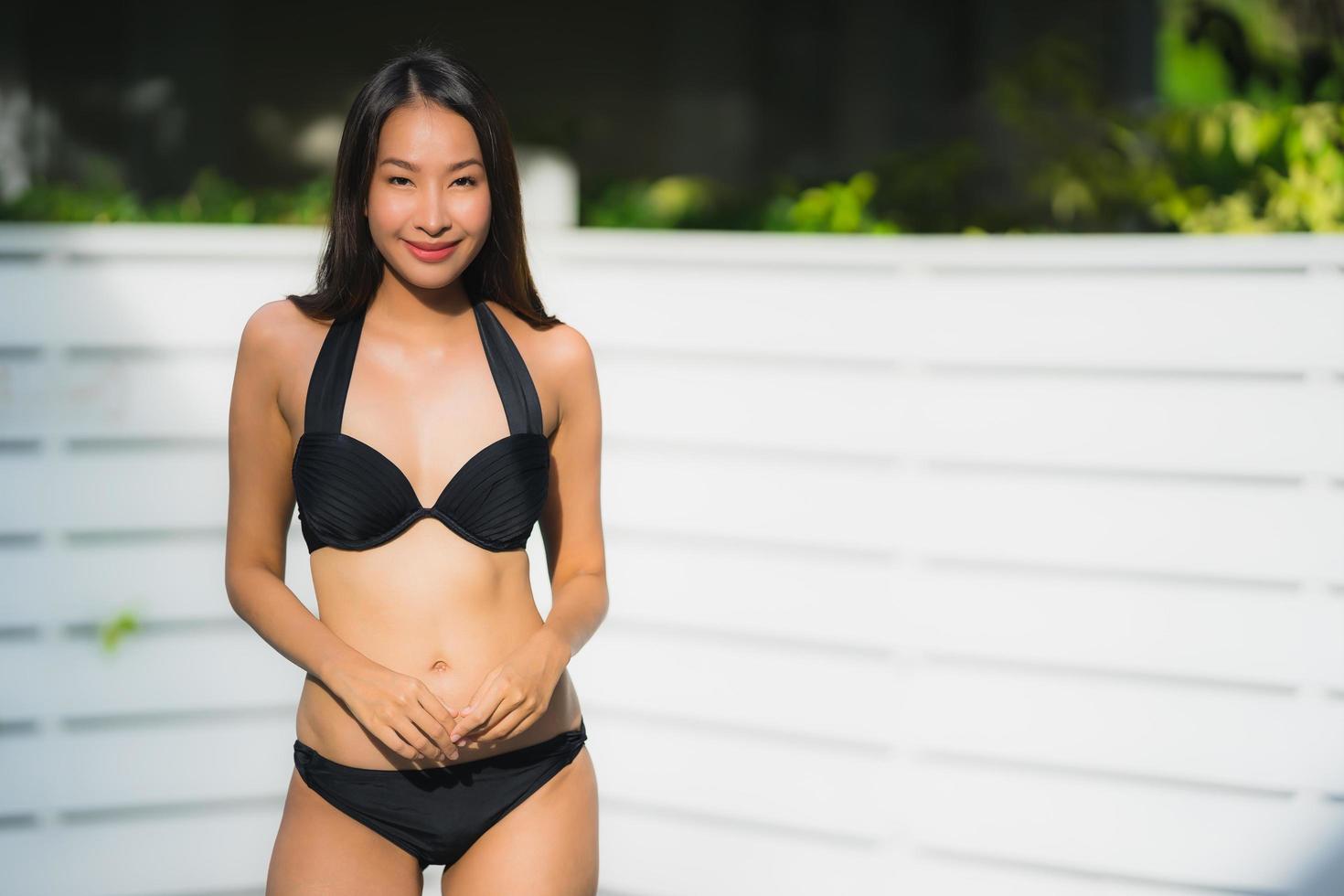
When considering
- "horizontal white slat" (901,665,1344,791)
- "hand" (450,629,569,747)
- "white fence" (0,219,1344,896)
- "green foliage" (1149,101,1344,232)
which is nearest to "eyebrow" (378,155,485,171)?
"hand" (450,629,569,747)

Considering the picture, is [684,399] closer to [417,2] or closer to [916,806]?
[916,806]

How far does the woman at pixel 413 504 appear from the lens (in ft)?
7.04

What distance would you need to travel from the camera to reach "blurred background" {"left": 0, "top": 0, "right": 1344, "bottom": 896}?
3.75 m

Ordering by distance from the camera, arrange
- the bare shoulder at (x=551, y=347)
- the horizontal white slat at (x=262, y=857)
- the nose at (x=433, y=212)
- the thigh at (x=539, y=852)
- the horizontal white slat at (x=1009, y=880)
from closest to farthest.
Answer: the nose at (x=433, y=212), the thigh at (x=539, y=852), the bare shoulder at (x=551, y=347), the horizontal white slat at (x=1009, y=880), the horizontal white slat at (x=262, y=857)

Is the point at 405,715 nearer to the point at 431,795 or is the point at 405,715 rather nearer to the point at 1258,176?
the point at 431,795

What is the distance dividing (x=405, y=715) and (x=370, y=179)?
80 cm

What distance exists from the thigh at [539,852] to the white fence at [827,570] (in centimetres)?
186

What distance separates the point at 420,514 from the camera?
2197mm

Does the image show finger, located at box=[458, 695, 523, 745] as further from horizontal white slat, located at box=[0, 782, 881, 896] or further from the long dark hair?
horizontal white slat, located at box=[0, 782, 881, 896]

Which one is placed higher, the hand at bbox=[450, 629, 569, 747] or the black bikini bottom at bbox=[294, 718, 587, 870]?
the hand at bbox=[450, 629, 569, 747]

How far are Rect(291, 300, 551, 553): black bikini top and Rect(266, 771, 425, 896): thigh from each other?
42 cm

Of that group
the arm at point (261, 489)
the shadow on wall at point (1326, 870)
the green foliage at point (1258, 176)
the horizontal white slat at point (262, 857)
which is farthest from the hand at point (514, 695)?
the green foliage at point (1258, 176)

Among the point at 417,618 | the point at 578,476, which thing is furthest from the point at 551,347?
the point at 417,618

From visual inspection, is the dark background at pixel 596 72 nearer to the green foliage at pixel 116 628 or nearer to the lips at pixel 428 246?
the green foliage at pixel 116 628
